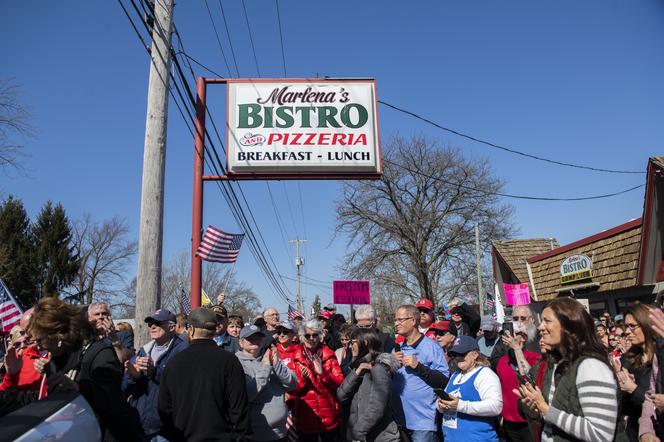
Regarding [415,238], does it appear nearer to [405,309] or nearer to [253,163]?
[253,163]

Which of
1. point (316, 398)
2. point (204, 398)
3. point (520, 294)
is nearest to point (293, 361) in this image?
point (316, 398)

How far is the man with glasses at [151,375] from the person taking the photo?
175 inches

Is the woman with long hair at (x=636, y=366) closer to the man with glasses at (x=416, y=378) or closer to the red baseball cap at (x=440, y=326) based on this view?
the man with glasses at (x=416, y=378)

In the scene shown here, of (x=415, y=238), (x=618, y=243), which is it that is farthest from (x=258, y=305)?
(x=618, y=243)

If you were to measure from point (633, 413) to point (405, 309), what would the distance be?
2.17 m

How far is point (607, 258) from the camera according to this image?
1412cm

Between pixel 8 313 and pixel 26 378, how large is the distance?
351 cm

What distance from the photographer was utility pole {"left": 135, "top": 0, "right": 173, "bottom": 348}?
21.4ft

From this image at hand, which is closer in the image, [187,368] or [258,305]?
[187,368]

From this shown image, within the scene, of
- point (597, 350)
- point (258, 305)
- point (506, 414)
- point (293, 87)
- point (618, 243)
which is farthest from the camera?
point (258, 305)

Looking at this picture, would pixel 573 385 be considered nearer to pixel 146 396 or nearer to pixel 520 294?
pixel 146 396

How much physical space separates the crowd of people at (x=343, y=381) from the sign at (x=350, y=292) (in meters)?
9.13

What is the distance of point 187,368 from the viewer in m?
3.72

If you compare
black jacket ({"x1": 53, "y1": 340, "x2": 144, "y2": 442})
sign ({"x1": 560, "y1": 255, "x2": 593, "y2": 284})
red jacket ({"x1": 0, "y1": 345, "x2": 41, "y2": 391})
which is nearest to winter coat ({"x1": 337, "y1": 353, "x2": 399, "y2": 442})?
black jacket ({"x1": 53, "y1": 340, "x2": 144, "y2": 442})
